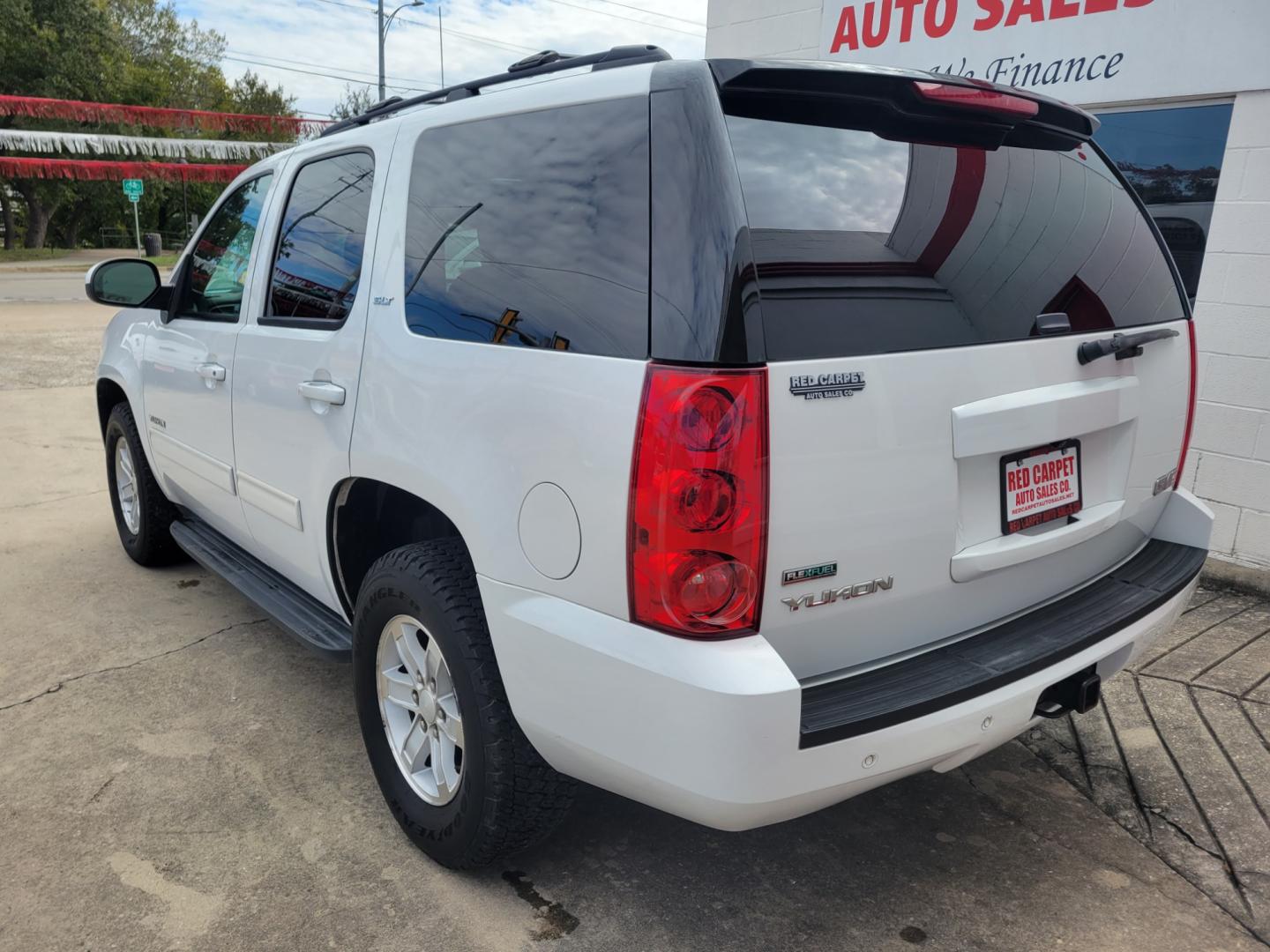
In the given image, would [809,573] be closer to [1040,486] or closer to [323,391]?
[1040,486]

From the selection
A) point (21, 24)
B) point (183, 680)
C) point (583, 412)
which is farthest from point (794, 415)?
point (21, 24)

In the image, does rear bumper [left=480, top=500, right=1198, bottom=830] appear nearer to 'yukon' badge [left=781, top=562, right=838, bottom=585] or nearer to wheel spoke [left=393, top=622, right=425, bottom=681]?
'yukon' badge [left=781, top=562, right=838, bottom=585]

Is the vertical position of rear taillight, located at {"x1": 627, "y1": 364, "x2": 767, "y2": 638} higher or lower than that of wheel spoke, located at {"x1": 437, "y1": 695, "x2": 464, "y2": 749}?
higher

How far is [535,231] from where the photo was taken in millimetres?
2209

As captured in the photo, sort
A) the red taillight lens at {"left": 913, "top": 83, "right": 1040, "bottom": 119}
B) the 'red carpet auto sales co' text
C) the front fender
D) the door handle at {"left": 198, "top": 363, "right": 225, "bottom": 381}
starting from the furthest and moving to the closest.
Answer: the 'red carpet auto sales co' text, the front fender, the door handle at {"left": 198, "top": 363, "right": 225, "bottom": 381}, the red taillight lens at {"left": 913, "top": 83, "right": 1040, "bottom": 119}

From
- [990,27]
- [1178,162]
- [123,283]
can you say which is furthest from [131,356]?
[1178,162]

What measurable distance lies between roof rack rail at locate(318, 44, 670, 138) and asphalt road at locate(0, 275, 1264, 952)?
6.66ft

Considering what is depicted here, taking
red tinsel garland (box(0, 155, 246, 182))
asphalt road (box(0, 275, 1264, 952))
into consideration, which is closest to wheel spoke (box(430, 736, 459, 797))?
asphalt road (box(0, 275, 1264, 952))

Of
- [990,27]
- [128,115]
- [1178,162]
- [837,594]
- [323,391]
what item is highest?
[128,115]

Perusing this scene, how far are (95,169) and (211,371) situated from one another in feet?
104

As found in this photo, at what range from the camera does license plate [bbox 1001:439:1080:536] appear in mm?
2225

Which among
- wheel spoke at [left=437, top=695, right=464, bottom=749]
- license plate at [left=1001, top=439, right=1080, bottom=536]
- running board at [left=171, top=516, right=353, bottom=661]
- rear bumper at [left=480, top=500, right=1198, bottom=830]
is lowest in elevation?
running board at [left=171, top=516, right=353, bottom=661]

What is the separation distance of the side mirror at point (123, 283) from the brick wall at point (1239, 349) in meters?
4.68

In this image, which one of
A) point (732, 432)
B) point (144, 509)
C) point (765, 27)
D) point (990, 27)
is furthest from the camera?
point (765, 27)
